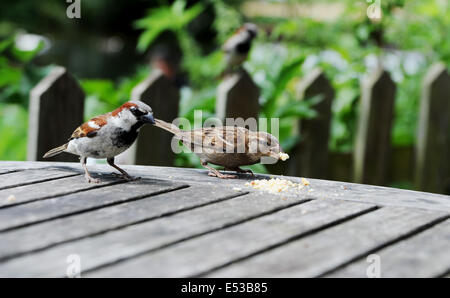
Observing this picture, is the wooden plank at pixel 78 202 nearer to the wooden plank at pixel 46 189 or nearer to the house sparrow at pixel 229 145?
the wooden plank at pixel 46 189

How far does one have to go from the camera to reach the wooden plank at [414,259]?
137 centimetres

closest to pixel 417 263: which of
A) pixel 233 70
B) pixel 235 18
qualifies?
pixel 233 70

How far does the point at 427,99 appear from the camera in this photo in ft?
16.1

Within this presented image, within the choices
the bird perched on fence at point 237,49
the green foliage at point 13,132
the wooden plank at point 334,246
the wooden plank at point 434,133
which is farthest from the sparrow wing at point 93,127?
the wooden plank at point 434,133

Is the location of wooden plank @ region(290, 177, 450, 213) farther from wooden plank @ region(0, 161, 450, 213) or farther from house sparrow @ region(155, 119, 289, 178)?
house sparrow @ region(155, 119, 289, 178)

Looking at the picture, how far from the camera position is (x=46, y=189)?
6.63ft

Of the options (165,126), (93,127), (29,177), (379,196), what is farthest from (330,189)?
(29,177)

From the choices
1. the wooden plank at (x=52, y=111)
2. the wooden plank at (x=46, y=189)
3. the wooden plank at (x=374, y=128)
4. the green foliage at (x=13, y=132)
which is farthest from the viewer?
the wooden plank at (x=374, y=128)

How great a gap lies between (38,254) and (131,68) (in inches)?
498

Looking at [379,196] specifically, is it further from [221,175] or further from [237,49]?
[237,49]

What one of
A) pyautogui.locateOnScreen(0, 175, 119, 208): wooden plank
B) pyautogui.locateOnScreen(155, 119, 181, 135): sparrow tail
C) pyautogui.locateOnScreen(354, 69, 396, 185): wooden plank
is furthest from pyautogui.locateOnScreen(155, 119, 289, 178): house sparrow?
pyautogui.locateOnScreen(354, 69, 396, 185): wooden plank

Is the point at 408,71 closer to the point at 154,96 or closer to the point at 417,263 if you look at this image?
the point at 154,96

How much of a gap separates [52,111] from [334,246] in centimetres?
236

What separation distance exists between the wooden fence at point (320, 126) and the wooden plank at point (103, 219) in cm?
165
